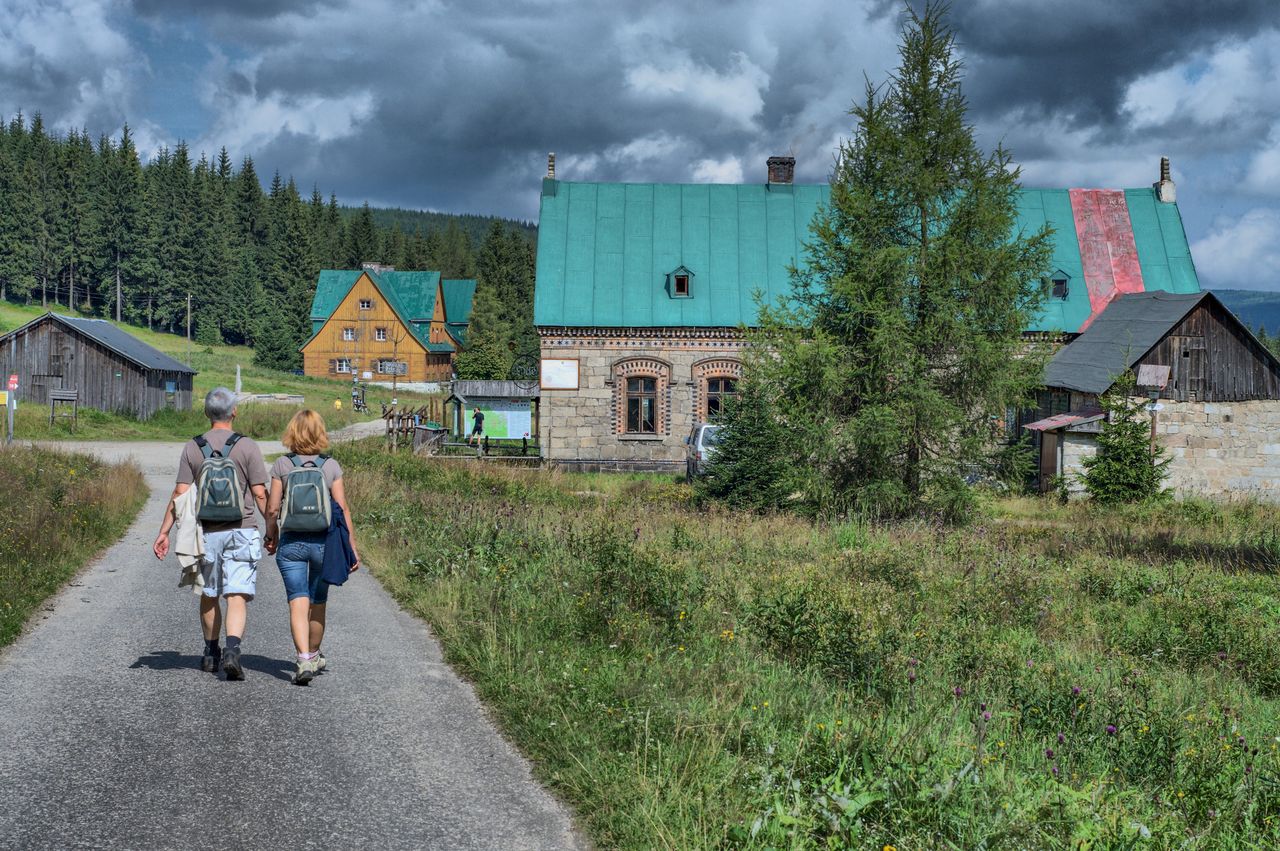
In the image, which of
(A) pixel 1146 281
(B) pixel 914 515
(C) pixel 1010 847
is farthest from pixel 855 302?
(A) pixel 1146 281

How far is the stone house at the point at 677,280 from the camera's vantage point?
2975 cm

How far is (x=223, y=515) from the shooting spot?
679 centimetres

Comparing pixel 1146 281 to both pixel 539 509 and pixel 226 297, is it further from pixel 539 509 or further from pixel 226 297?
pixel 226 297

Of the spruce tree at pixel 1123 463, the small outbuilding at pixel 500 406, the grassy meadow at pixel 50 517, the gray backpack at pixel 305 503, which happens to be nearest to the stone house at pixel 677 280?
the small outbuilding at pixel 500 406

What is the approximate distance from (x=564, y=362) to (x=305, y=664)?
77.1 feet

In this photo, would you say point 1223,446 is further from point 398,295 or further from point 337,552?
point 398,295

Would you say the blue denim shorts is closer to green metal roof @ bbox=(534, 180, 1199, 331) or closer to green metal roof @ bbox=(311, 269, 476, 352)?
green metal roof @ bbox=(534, 180, 1199, 331)

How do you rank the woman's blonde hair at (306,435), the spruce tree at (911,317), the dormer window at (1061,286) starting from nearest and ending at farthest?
the woman's blonde hair at (306,435) → the spruce tree at (911,317) → the dormer window at (1061,286)

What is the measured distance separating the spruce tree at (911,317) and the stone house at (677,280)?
10.0 metres

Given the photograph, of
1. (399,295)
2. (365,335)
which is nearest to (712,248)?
(365,335)

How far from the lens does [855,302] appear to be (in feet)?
56.0

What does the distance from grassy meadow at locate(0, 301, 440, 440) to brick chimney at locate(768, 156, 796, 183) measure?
19.9 metres

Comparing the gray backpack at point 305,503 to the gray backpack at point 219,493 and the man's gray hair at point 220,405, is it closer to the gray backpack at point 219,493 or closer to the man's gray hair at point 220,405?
the gray backpack at point 219,493

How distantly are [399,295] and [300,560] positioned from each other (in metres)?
73.5
